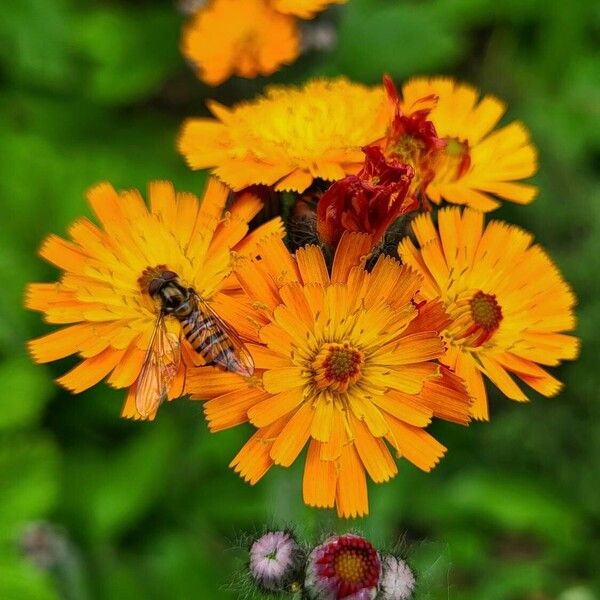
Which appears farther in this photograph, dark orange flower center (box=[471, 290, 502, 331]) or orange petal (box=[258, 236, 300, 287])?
dark orange flower center (box=[471, 290, 502, 331])

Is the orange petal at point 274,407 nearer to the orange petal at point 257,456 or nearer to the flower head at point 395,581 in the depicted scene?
the orange petal at point 257,456

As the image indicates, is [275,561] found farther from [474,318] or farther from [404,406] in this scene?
[474,318]

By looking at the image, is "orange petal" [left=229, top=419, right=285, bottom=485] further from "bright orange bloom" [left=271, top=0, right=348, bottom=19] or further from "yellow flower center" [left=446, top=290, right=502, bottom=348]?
"bright orange bloom" [left=271, top=0, right=348, bottom=19]

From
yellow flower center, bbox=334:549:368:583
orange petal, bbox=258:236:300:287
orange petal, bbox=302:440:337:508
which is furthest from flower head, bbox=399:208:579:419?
yellow flower center, bbox=334:549:368:583

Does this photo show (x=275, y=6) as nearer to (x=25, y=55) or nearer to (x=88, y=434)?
(x=25, y=55)

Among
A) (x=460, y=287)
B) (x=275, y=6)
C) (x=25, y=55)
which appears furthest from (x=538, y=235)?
(x=25, y=55)

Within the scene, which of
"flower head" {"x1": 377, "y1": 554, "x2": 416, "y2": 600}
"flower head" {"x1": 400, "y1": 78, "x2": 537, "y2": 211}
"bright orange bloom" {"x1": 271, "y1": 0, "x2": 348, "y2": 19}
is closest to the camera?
"flower head" {"x1": 377, "y1": 554, "x2": 416, "y2": 600}

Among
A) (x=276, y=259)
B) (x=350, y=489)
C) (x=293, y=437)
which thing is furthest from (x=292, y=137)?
(x=350, y=489)
